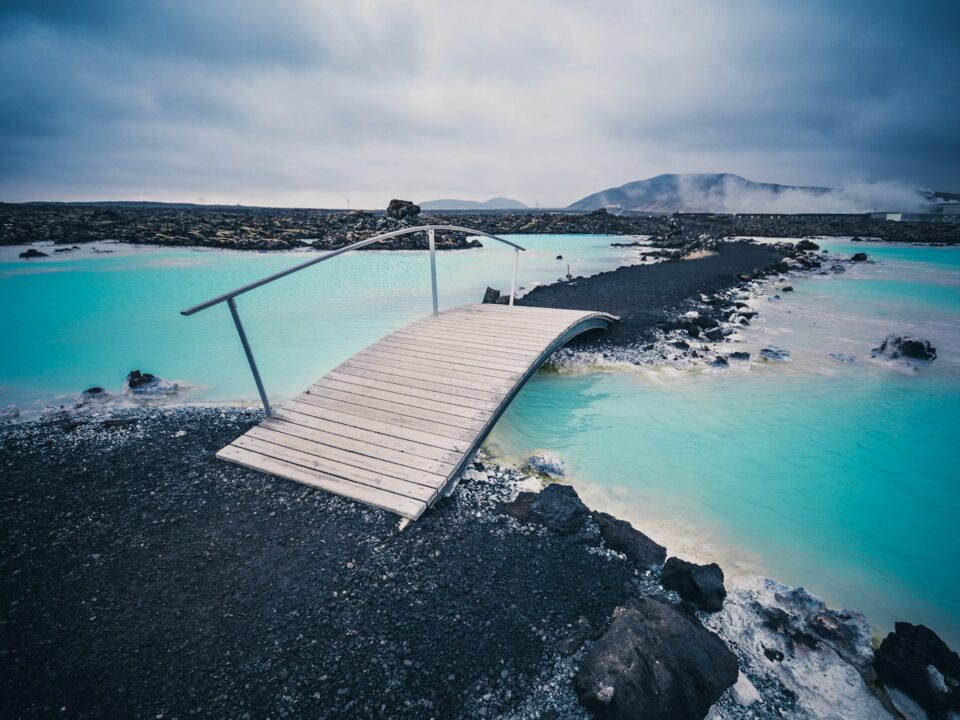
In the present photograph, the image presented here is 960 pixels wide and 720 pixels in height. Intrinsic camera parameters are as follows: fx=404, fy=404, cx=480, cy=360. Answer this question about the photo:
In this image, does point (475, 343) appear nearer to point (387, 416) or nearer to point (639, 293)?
point (387, 416)

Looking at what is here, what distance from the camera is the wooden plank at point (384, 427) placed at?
470cm

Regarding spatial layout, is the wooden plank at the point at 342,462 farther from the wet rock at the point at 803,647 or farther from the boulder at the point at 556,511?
the wet rock at the point at 803,647

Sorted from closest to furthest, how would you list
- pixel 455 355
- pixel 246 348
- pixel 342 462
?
pixel 342 462 < pixel 246 348 < pixel 455 355

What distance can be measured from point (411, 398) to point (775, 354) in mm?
9702

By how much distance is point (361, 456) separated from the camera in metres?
4.57

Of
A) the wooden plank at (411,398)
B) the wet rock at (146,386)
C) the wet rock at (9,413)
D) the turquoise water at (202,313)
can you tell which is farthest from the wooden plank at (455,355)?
the wet rock at (9,413)

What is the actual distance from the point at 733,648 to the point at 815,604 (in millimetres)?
1171

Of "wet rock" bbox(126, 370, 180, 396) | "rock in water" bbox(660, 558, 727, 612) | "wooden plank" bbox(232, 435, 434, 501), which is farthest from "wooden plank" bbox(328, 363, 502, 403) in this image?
"wet rock" bbox(126, 370, 180, 396)

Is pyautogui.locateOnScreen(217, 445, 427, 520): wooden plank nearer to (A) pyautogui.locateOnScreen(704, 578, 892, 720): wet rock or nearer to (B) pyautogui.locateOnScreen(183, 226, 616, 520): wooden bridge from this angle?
(B) pyautogui.locateOnScreen(183, 226, 616, 520): wooden bridge

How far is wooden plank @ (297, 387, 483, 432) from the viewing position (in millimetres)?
5016

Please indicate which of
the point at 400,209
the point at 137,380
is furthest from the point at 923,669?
the point at 400,209

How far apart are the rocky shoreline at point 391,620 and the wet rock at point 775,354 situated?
26.3 ft

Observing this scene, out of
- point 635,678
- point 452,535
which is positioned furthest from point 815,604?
point 452,535

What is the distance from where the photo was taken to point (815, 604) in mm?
3668
